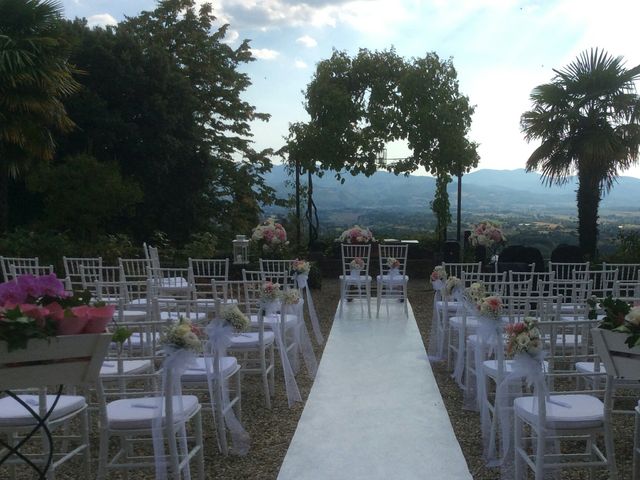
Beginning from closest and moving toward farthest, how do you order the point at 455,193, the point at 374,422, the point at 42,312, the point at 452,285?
the point at 42,312 < the point at 374,422 < the point at 452,285 < the point at 455,193

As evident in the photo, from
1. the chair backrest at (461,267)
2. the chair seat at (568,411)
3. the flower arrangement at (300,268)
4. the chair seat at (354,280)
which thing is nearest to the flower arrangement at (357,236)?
the chair backrest at (461,267)

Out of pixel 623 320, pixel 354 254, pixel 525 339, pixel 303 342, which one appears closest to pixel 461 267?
pixel 303 342

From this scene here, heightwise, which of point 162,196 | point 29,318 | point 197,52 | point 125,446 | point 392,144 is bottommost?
point 125,446

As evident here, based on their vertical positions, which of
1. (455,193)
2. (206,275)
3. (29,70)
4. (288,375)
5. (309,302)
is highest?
(29,70)

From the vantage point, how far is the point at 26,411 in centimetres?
311

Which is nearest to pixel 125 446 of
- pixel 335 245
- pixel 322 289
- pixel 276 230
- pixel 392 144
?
pixel 276 230

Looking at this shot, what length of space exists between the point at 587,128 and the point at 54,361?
11.2 m

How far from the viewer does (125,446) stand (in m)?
3.45

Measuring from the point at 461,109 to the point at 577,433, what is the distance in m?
12.5

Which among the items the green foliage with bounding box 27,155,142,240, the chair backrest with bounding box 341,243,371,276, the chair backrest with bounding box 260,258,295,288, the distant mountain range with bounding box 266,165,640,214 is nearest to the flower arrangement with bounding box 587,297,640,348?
the chair backrest with bounding box 260,258,295,288

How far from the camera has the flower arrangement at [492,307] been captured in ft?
12.5

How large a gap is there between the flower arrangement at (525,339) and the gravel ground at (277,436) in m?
0.95

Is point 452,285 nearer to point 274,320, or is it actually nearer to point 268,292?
point 274,320

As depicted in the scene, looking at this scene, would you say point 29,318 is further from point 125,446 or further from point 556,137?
point 556,137
